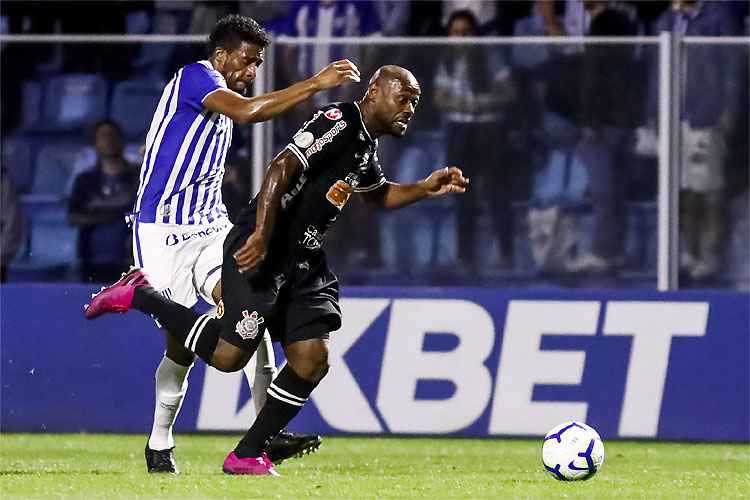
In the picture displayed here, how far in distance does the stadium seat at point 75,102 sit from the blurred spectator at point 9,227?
0.65 m

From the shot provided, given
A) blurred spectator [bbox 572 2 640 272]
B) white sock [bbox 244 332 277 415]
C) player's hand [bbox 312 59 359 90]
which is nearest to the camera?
player's hand [bbox 312 59 359 90]

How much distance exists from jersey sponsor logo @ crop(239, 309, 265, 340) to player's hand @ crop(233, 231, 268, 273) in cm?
27

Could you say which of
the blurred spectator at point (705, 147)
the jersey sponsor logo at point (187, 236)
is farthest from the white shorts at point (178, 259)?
the blurred spectator at point (705, 147)

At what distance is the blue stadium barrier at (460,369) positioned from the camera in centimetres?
930

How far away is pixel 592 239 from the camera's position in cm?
1005

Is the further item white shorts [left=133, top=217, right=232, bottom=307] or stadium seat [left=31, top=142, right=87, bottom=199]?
stadium seat [left=31, top=142, right=87, bottom=199]

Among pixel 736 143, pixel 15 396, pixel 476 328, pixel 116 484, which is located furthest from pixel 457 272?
Result: pixel 116 484

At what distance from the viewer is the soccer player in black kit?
21.5ft

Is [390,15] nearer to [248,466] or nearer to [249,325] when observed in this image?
[249,325]

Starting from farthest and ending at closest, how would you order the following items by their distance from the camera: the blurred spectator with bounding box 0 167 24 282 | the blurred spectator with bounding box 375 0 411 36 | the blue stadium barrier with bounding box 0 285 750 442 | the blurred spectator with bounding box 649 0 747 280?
the blurred spectator with bounding box 375 0 411 36 → the blurred spectator with bounding box 0 167 24 282 → the blurred spectator with bounding box 649 0 747 280 → the blue stadium barrier with bounding box 0 285 750 442

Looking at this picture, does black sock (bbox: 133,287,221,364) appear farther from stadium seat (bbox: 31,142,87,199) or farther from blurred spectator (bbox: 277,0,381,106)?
blurred spectator (bbox: 277,0,381,106)

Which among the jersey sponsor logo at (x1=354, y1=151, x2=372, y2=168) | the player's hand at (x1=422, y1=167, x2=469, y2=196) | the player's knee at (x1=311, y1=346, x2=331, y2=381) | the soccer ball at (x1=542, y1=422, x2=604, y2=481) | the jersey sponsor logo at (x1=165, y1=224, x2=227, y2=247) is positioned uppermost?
the jersey sponsor logo at (x1=354, y1=151, x2=372, y2=168)

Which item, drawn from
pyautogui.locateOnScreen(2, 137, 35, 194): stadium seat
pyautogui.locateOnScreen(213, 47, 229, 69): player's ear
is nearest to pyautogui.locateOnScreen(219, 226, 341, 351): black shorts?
pyautogui.locateOnScreen(213, 47, 229, 69): player's ear

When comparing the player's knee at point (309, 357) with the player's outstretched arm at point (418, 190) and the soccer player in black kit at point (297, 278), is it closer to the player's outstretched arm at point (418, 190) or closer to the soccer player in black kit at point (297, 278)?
the soccer player in black kit at point (297, 278)
